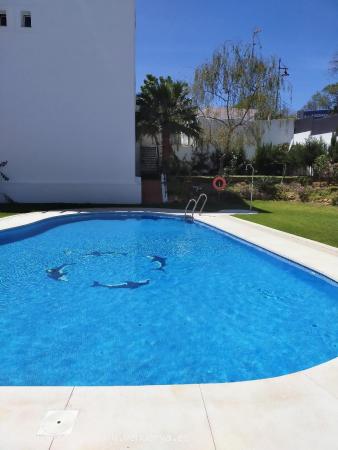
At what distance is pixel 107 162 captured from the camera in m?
16.6

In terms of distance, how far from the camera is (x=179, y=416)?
2756 mm

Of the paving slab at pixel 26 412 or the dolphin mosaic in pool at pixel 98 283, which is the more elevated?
the paving slab at pixel 26 412

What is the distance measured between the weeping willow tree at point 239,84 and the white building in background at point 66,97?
5106mm

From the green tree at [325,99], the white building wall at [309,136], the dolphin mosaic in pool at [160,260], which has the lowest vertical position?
the dolphin mosaic in pool at [160,260]

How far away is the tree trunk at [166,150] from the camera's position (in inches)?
792

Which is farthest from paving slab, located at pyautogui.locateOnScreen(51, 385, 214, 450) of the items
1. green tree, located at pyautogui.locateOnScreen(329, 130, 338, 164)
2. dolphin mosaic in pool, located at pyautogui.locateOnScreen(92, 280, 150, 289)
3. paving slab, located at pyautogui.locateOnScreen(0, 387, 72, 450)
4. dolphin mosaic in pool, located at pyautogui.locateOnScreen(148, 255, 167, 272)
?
green tree, located at pyautogui.locateOnScreen(329, 130, 338, 164)

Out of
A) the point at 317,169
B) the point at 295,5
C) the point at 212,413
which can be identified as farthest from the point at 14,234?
the point at 317,169

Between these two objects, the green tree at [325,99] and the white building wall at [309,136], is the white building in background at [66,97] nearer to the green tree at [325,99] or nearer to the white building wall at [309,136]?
the white building wall at [309,136]

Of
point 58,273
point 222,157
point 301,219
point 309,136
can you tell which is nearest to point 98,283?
point 58,273

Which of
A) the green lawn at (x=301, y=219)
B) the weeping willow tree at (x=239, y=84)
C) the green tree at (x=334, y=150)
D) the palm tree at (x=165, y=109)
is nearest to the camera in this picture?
the green lawn at (x=301, y=219)

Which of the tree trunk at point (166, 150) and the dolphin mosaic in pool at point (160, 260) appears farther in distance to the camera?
the tree trunk at point (166, 150)

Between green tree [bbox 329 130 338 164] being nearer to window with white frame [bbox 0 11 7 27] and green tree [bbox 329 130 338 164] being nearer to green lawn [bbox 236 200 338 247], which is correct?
green lawn [bbox 236 200 338 247]

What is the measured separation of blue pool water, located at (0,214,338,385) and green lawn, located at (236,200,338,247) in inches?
87.1

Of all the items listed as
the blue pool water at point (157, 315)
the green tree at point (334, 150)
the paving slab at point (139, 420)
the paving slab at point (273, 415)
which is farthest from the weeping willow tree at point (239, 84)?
the paving slab at point (139, 420)
